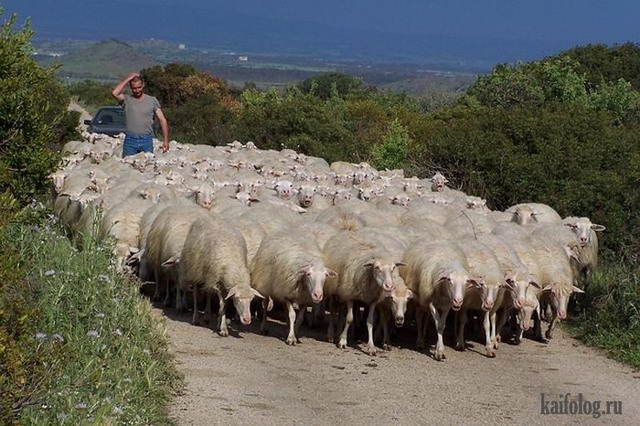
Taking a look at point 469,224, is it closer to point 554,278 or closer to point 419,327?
point 554,278

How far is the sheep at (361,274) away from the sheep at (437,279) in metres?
0.20

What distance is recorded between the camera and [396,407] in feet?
29.8

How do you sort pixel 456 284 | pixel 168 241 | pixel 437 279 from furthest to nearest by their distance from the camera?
pixel 168 241, pixel 437 279, pixel 456 284

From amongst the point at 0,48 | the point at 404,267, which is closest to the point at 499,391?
the point at 404,267

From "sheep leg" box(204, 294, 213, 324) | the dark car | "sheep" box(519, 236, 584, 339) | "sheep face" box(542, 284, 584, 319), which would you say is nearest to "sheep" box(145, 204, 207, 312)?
"sheep leg" box(204, 294, 213, 324)

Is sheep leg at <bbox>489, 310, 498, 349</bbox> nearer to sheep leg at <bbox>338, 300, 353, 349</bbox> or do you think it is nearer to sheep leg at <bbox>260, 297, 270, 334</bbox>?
sheep leg at <bbox>338, 300, 353, 349</bbox>

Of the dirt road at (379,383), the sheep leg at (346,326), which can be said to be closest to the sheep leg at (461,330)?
the dirt road at (379,383)

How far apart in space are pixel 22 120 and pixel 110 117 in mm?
20718

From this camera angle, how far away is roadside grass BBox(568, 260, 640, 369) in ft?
38.5

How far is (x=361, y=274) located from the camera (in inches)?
444

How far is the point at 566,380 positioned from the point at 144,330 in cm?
401

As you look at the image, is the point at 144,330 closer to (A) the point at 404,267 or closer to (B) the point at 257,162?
(A) the point at 404,267

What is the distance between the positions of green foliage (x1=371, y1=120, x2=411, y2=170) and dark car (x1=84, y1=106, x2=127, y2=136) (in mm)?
7539

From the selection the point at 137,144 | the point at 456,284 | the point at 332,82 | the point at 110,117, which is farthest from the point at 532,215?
the point at 332,82
